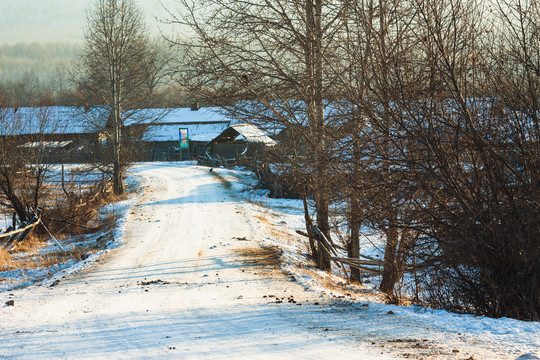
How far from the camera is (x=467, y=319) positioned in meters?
5.55

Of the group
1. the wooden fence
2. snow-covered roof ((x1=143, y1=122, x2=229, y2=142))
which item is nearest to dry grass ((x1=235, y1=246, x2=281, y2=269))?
the wooden fence

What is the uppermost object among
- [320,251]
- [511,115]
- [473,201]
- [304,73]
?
[304,73]

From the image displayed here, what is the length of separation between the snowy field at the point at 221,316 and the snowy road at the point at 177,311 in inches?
0.7

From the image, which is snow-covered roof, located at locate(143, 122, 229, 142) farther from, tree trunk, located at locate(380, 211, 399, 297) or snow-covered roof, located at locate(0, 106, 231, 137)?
tree trunk, located at locate(380, 211, 399, 297)

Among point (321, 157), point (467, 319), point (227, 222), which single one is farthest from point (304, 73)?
point (227, 222)

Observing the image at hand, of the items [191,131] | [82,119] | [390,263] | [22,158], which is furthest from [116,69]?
[191,131]

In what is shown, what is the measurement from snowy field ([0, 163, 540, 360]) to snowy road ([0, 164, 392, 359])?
0.02 metres

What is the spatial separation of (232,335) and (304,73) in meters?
5.57

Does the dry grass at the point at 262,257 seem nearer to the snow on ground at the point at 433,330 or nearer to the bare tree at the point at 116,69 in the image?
the snow on ground at the point at 433,330

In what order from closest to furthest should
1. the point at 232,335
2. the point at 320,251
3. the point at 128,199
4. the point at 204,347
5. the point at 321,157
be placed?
the point at 204,347
the point at 232,335
the point at 321,157
the point at 320,251
the point at 128,199

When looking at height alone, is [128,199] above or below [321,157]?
below

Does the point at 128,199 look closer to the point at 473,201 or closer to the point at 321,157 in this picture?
the point at 321,157

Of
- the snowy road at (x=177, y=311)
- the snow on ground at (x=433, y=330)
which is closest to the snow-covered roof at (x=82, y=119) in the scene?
the snowy road at (x=177, y=311)

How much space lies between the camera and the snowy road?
4965 mm
